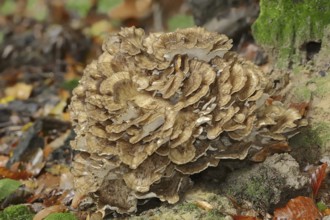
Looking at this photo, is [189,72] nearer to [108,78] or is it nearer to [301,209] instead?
[108,78]

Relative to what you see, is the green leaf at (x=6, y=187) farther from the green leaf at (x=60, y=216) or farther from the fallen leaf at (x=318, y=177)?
the fallen leaf at (x=318, y=177)

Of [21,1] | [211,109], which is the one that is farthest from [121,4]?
[211,109]

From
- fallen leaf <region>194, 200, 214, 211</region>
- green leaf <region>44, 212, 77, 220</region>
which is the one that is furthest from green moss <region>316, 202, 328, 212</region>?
green leaf <region>44, 212, 77, 220</region>

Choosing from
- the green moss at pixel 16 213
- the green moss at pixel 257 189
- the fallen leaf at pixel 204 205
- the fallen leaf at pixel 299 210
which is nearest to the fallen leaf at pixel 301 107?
the green moss at pixel 257 189

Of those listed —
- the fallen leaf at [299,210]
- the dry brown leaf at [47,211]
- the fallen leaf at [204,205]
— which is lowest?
the dry brown leaf at [47,211]

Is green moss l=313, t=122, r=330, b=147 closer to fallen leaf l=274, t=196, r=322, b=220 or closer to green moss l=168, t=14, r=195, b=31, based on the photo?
fallen leaf l=274, t=196, r=322, b=220

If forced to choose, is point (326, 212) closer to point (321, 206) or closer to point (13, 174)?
point (321, 206)
